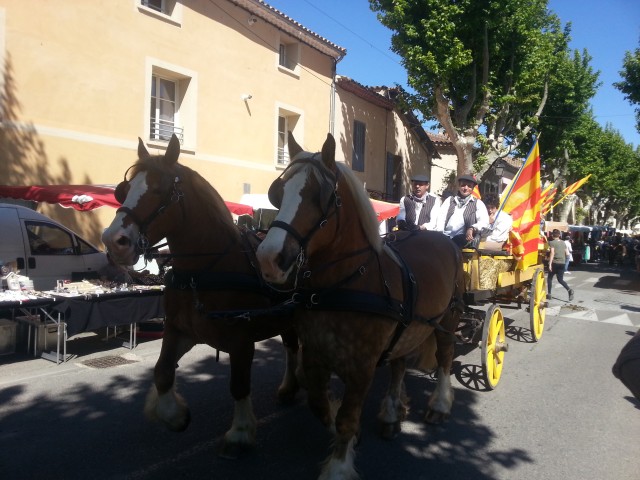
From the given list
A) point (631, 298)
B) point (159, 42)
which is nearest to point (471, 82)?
point (631, 298)

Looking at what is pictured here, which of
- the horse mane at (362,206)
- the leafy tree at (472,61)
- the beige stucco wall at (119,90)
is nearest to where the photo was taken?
the horse mane at (362,206)

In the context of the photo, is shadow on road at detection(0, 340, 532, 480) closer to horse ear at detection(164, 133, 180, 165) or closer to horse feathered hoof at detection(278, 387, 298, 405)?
horse feathered hoof at detection(278, 387, 298, 405)

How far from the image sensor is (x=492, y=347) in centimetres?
A: 540

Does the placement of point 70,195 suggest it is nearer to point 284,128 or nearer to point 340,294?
point 340,294

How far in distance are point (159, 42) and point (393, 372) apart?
Result: 1021 centimetres

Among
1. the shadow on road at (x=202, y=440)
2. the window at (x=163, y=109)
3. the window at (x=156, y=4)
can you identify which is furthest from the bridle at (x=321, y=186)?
the window at (x=156, y=4)

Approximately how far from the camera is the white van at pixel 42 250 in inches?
285

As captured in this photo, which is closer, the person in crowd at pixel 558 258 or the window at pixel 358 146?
the person in crowd at pixel 558 258

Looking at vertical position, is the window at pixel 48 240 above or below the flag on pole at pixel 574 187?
below

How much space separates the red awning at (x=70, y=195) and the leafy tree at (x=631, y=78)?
1909 centimetres

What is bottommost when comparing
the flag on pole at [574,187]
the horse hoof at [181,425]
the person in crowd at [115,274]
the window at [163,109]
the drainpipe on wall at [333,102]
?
the horse hoof at [181,425]

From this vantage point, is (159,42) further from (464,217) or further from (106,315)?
(464,217)

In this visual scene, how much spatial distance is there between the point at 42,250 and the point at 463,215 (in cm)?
628

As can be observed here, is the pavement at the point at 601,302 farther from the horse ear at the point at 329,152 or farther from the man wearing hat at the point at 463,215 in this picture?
the horse ear at the point at 329,152
